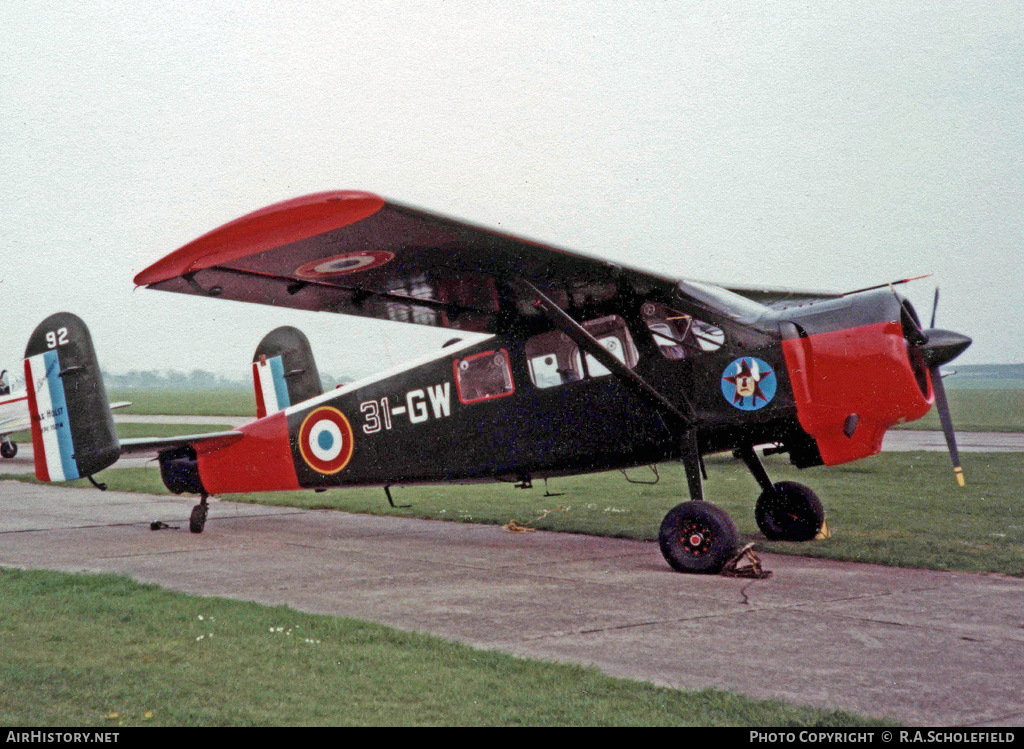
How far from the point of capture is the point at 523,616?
19.5 feet

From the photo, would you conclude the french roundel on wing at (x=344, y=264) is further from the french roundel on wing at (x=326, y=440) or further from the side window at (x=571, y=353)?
the french roundel on wing at (x=326, y=440)

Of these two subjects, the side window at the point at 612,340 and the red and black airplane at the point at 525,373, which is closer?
the red and black airplane at the point at 525,373

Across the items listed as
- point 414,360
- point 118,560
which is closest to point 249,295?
point 414,360

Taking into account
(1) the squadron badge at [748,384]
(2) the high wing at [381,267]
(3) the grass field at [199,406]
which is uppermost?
(3) the grass field at [199,406]

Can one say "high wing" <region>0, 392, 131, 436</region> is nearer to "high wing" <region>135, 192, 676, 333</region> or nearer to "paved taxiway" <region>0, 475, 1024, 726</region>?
"paved taxiway" <region>0, 475, 1024, 726</region>

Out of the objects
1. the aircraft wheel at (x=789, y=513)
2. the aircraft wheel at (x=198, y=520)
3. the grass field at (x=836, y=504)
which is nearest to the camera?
the grass field at (x=836, y=504)

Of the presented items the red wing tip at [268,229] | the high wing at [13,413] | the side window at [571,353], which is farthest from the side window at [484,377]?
the high wing at [13,413]

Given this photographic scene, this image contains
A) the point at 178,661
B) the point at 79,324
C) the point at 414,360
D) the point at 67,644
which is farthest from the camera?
the point at 79,324

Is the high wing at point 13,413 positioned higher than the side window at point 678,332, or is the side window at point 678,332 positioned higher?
the high wing at point 13,413

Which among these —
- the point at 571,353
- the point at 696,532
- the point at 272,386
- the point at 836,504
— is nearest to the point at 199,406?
the point at 272,386

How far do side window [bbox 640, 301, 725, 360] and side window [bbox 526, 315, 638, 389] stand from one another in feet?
0.87

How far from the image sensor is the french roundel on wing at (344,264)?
736 cm
